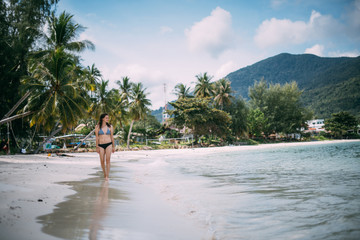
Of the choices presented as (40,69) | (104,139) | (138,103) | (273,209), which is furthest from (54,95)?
(138,103)

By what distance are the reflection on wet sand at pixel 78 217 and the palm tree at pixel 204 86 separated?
40.3m

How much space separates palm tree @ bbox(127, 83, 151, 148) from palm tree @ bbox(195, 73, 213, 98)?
13.6 meters

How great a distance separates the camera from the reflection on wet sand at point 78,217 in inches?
83.3

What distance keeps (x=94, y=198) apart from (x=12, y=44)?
19643mm

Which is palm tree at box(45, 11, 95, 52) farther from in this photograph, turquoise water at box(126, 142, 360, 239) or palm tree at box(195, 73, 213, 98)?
palm tree at box(195, 73, 213, 98)

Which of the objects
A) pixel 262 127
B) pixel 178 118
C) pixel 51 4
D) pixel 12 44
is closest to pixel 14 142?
pixel 12 44

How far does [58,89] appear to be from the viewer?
14.3 m

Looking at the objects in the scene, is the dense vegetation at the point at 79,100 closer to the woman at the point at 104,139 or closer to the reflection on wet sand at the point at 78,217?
the woman at the point at 104,139

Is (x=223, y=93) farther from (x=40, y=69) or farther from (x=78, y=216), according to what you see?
(x=78, y=216)

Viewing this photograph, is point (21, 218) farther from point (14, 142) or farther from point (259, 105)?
point (259, 105)

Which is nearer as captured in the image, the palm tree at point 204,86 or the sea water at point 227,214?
the sea water at point 227,214

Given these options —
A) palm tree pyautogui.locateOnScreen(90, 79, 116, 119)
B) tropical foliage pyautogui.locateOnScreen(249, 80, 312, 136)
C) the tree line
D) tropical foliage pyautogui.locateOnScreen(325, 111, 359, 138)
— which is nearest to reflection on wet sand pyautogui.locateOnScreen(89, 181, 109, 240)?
the tree line

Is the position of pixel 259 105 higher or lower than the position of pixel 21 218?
higher

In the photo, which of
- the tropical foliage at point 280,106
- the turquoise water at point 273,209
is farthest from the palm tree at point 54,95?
the tropical foliage at point 280,106
